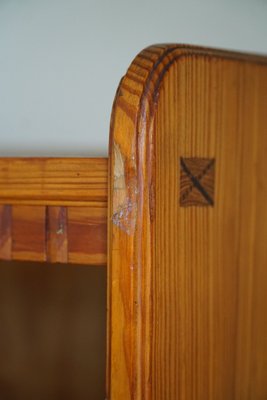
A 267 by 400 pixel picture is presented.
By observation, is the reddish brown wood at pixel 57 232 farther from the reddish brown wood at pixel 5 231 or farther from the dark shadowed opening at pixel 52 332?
the dark shadowed opening at pixel 52 332

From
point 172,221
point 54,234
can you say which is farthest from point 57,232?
point 172,221

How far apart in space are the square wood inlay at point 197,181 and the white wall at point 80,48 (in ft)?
2.28

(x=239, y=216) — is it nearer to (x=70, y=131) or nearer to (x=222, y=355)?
(x=222, y=355)

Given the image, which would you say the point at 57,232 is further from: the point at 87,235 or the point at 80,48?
the point at 80,48

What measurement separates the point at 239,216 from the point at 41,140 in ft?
2.63

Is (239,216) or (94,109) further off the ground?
(94,109)

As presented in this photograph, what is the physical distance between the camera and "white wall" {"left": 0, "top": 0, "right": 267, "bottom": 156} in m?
1.12

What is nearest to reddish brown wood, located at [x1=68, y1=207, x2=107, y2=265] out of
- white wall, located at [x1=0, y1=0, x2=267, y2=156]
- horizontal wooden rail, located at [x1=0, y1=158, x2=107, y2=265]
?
horizontal wooden rail, located at [x1=0, y1=158, x2=107, y2=265]

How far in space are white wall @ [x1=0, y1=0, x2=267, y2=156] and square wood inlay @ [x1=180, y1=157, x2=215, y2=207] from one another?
69cm

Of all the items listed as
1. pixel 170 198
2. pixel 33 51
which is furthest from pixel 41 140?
pixel 170 198

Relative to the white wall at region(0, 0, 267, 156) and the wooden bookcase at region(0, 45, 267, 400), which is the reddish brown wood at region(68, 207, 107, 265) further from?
the white wall at region(0, 0, 267, 156)

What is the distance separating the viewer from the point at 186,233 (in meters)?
0.48

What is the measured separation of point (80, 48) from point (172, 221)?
2.74ft

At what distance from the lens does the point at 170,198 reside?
18.1 inches
